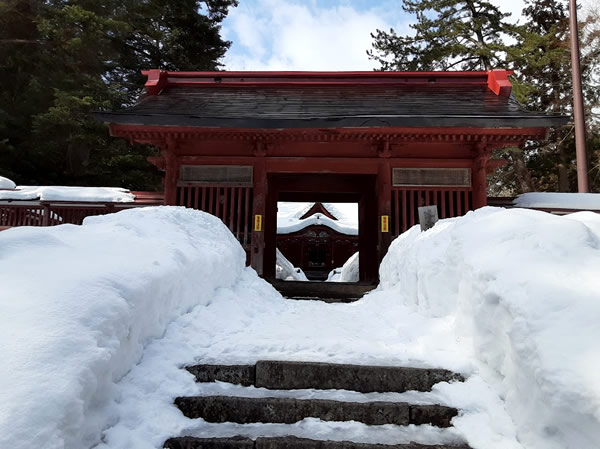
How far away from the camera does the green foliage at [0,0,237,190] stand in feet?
41.9

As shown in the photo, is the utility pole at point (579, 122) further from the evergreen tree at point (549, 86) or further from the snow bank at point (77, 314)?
the snow bank at point (77, 314)

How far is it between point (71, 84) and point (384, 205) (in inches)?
476

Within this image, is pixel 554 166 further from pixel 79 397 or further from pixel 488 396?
pixel 79 397

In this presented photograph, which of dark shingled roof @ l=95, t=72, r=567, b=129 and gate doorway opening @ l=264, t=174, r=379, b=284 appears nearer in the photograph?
dark shingled roof @ l=95, t=72, r=567, b=129

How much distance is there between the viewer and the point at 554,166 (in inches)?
695

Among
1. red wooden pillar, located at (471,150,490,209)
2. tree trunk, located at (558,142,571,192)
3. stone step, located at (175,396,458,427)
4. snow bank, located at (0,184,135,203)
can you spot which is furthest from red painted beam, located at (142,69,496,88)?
tree trunk, located at (558,142,571,192)

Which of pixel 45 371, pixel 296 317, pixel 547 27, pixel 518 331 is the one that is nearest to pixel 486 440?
pixel 518 331

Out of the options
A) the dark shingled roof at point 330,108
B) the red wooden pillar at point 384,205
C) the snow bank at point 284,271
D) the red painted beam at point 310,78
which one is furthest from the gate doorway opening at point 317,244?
the red wooden pillar at point 384,205

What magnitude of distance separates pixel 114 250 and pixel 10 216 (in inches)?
284

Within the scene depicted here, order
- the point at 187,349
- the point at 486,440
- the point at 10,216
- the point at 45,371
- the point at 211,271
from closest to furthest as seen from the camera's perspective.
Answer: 1. the point at 45,371
2. the point at 486,440
3. the point at 187,349
4. the point at 211,271
5. the point at 10,216

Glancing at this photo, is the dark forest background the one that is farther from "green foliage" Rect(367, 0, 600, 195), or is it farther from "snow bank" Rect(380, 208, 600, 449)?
"snow bank" Rect(380, 208, 600, 449)

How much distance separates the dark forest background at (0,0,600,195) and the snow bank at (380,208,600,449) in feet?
42.2

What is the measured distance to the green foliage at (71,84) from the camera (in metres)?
12.8

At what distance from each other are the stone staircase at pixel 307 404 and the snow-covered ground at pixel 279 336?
0.28 ft
